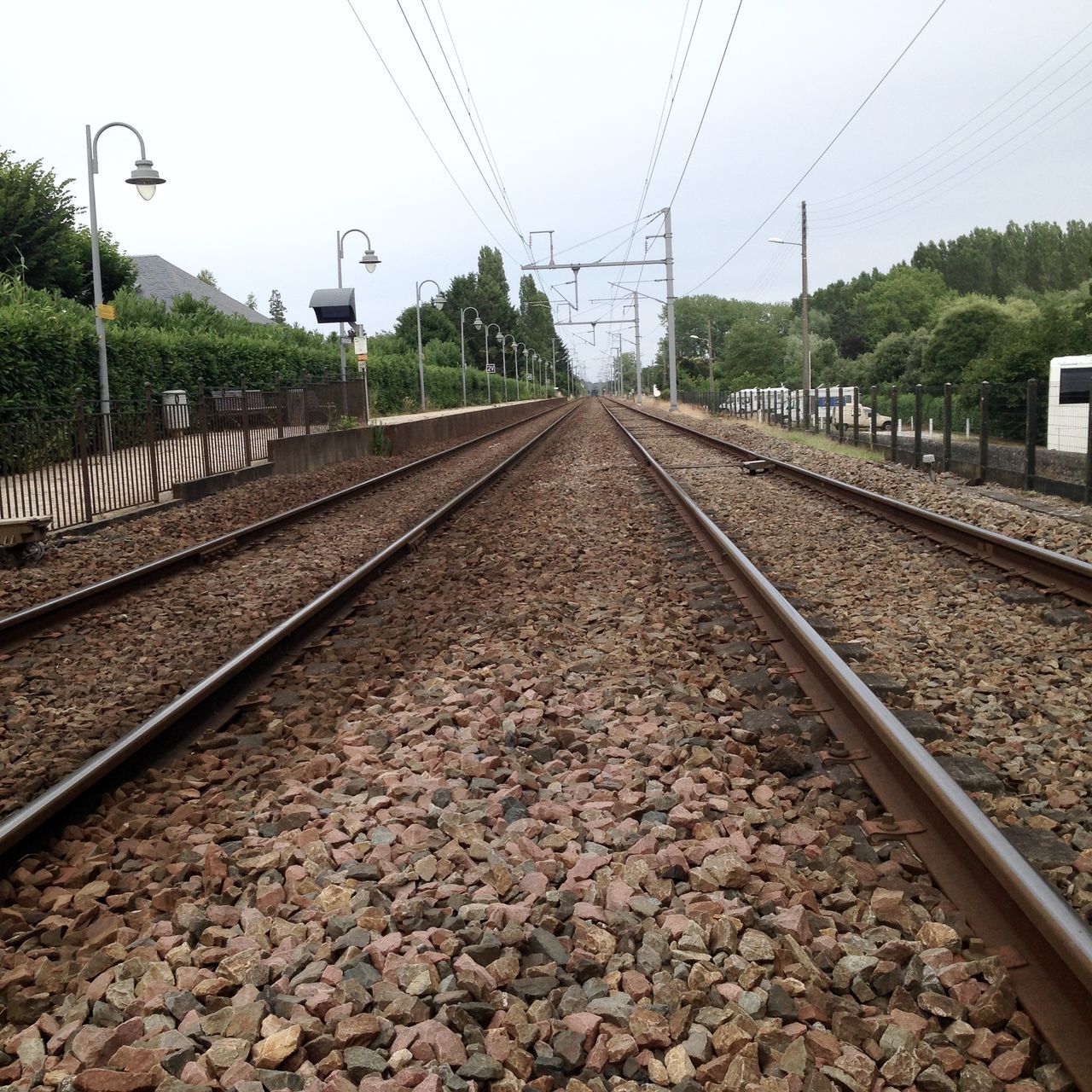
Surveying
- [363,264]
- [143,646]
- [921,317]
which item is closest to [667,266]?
[363,264]

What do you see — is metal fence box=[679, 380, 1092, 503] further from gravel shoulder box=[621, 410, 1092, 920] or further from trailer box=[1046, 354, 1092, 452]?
gravel shoulder box=[621, 410, 1092, 920]

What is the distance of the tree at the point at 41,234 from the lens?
3866 centimetres

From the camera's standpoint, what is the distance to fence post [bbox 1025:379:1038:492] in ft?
48.9

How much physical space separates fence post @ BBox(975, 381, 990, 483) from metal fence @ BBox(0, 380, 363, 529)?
42.1 ft

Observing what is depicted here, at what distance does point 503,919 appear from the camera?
3.02 meters

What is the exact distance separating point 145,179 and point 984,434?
1483 centimetres

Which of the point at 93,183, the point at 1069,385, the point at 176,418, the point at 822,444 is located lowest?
the point at 822,444

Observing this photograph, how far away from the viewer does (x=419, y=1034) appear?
8.21 feet

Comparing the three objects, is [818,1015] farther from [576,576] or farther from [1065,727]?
[576,576]

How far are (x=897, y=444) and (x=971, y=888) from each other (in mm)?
19381

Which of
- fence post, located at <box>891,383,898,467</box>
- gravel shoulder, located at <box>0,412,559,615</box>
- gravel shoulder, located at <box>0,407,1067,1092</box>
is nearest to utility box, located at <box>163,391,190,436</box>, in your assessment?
gravel shoulder, located at <box>0,412,559,615</box>

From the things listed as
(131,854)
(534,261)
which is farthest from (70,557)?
(534,261)

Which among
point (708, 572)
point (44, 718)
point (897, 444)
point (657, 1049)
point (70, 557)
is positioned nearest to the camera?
point (657, 1049)

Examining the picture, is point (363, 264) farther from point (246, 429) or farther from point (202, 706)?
point (202, 706)
